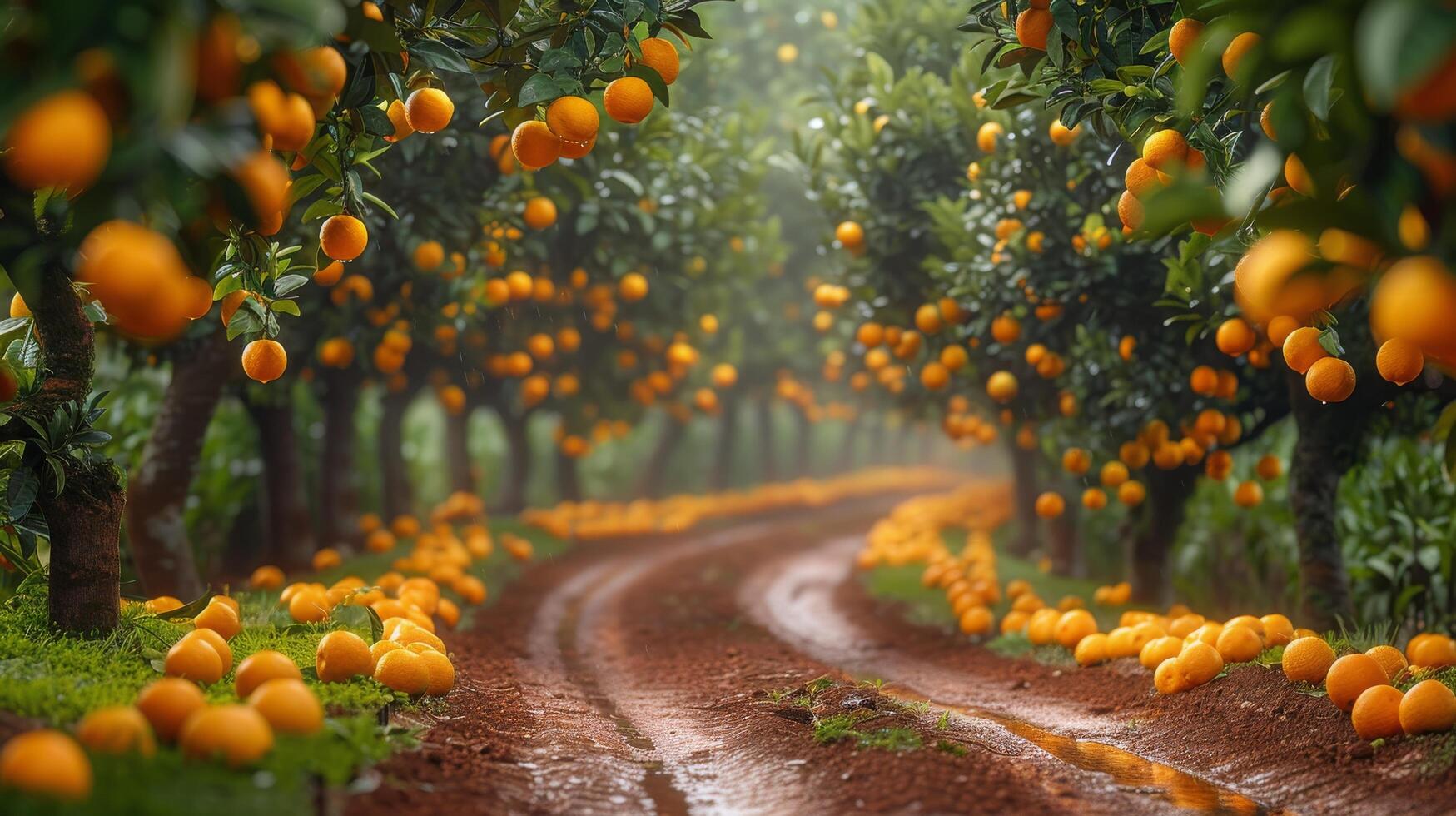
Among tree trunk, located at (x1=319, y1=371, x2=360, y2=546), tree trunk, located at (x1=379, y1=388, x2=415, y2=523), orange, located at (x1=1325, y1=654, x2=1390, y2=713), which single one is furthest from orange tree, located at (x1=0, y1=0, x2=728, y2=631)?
tree trunk, located at (x1=379, y1=388, x2=415, y2=523)

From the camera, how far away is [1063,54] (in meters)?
4.08

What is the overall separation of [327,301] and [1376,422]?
8464 millimetres

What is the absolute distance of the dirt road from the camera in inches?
142

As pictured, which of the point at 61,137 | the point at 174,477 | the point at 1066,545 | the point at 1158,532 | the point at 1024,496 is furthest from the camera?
the point at 1024,496

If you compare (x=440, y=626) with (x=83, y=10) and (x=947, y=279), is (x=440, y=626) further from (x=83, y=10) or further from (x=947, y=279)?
(x=83, y=10)

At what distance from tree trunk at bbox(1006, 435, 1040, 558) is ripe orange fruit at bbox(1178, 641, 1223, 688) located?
7.13 meters

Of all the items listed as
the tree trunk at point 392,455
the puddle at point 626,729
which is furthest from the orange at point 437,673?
the tree trunk at point 392,455

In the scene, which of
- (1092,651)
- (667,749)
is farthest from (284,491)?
(1092,651)

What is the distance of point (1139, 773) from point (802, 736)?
1468 mm

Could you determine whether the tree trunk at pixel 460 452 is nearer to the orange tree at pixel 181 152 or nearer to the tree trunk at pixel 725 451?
the tree trunk at pixel 725 451

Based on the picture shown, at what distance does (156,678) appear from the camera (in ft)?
12.0

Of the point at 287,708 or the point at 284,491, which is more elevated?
the point at 284,491

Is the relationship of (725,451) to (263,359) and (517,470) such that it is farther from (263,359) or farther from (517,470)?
(263,359)

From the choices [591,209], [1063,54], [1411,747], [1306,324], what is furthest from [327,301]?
[1411,747]
